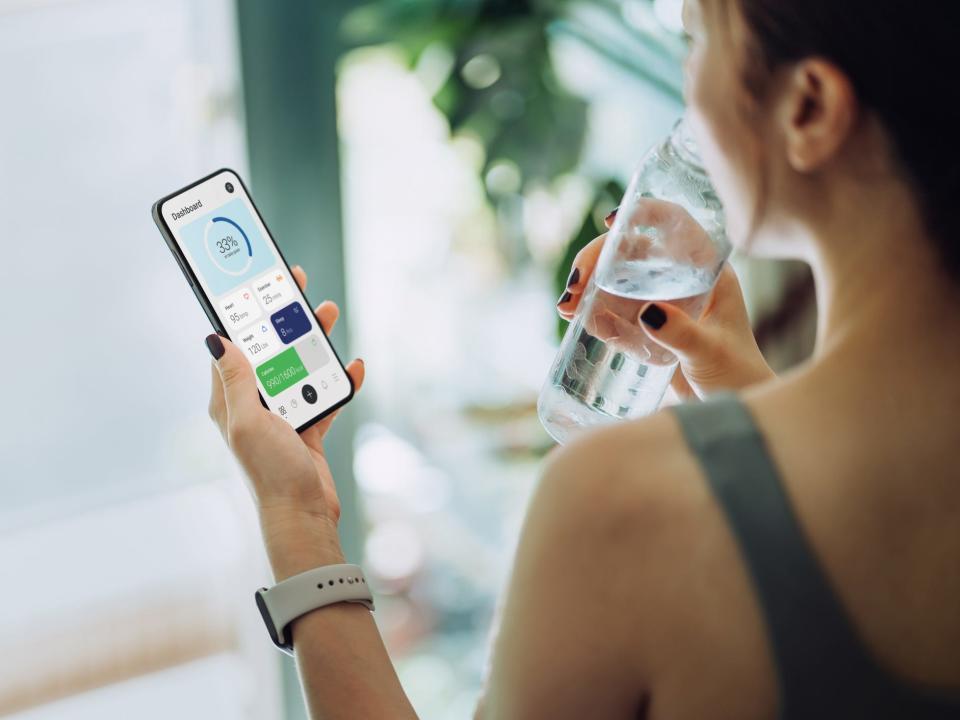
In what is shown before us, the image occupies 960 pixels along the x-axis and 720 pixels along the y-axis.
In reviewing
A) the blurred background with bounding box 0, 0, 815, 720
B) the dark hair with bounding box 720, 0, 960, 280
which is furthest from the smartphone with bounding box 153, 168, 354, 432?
the dark hair with bounding box 720, 0, 960, 280

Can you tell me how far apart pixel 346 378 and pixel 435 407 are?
57cm

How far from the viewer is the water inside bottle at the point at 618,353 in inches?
32.6

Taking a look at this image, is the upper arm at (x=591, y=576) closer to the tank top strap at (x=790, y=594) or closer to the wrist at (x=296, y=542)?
the tank top strap at (x=790, y=594)

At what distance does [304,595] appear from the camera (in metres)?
0.70

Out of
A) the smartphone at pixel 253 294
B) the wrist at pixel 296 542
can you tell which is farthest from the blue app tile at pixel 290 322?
the wrist at pixel 296 542

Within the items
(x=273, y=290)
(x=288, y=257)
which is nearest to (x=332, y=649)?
(x=273, y=290)

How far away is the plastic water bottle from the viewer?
833 millimetres

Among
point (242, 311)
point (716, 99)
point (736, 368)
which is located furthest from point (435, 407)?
point (716, 99)

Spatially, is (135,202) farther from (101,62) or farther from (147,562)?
(147,562)

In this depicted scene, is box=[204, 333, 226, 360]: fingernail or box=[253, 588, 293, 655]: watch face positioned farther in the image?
box=[204, 333, 226, 360]: fingernail

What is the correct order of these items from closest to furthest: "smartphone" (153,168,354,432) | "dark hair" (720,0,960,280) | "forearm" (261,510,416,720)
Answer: "dark hair" (720,0,960,280) < "forearm" (261,510,416,720) < "smartphone" (153,168,354,432)

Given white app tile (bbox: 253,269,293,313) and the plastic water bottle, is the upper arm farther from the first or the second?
white app tile (bbox: 253,269,293,313)

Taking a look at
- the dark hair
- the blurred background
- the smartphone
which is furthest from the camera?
the blurred background

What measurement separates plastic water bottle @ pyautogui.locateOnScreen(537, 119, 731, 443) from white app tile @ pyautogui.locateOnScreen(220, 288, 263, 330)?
0.29 metres
